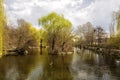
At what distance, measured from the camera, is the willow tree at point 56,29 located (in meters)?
76.9

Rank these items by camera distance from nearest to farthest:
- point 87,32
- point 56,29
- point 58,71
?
1. point 58,71
2. point 56,29
3. point 87,32

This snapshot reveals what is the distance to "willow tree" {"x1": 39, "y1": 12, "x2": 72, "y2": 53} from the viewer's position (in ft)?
252

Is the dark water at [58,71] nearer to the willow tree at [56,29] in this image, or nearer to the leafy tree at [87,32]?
the willow tree at [56,29]

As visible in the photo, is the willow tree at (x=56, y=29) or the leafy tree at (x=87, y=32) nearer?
the willow tree at (x=56, y=29)

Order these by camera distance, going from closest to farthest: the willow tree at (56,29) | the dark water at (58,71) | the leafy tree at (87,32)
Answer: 1. the dark water at (58,71)
2. the willow tree at (56,29)
3. the leafy tree at (87,32)

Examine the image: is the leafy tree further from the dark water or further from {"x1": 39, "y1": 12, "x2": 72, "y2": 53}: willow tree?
the dark water

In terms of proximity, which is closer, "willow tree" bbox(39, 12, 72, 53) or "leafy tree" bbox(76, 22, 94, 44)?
"willow tree" bbox(39, 12, 72, 53)

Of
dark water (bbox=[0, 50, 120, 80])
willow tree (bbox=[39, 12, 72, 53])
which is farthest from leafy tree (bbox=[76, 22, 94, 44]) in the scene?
dark water (bbox=[0, 50, 120, 80])

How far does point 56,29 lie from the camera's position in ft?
255

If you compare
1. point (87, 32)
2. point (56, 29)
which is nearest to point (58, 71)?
point (56, 29)

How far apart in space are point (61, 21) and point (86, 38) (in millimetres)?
65118

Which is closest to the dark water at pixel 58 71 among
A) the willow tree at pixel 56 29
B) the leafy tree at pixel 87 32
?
the willow tree at pixel 56 29

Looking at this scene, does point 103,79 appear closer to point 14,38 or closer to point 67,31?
point 67,31

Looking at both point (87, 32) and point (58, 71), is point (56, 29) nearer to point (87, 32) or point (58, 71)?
point (58, 71)
